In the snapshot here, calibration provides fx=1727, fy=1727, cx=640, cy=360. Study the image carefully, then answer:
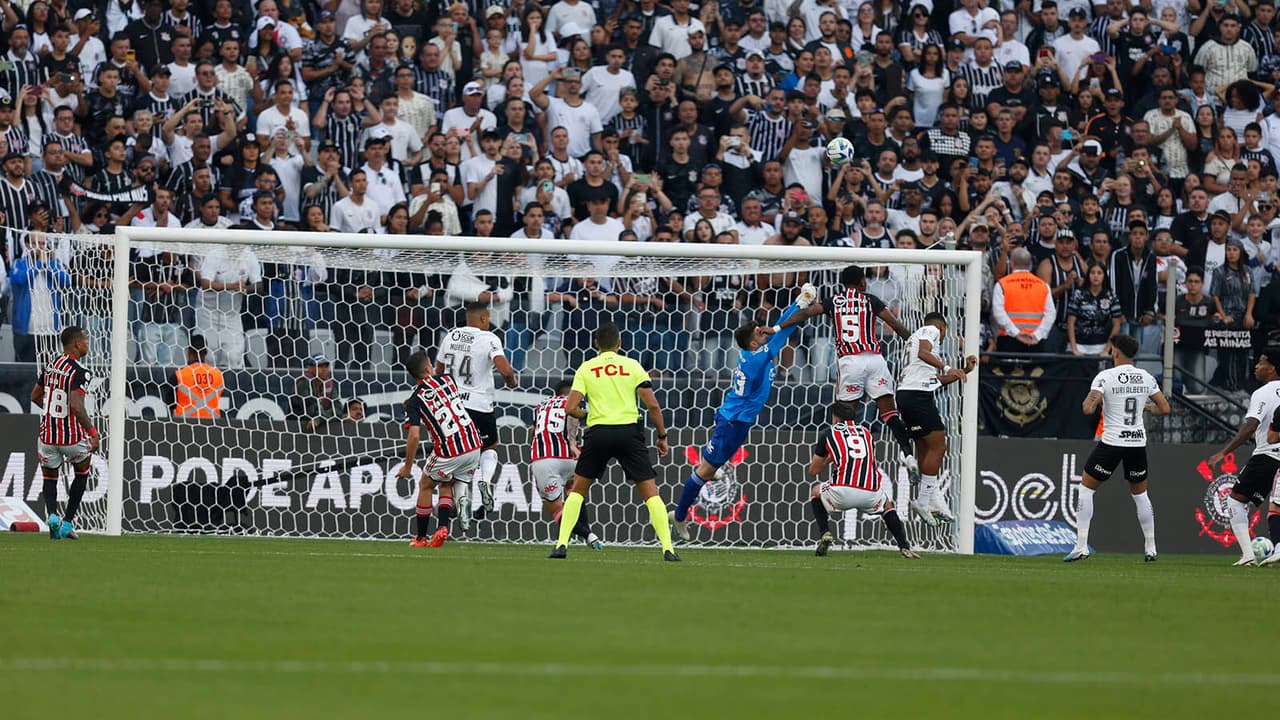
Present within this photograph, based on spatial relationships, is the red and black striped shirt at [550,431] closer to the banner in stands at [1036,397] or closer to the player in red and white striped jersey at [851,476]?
the player in red and white striped jersey at [851,476]

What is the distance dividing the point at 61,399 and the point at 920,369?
8.28 m

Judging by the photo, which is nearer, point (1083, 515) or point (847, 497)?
point (847, 497)

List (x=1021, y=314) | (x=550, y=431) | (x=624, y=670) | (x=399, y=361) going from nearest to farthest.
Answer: (x=624, y=670) < (x=550, y=431) < (x=399, y=361) < (x=1021, y=314)

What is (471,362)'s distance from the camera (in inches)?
656

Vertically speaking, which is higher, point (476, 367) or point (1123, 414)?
point (476, 367)

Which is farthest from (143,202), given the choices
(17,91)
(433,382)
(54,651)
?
(54,651)

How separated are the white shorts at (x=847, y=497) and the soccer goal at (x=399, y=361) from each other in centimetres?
232

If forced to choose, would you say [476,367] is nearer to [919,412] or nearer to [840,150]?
[919,412]

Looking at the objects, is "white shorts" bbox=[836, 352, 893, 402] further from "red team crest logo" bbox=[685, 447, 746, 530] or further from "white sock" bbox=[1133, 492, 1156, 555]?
"white sock" bbox=[1133, 492, 1156, 555]

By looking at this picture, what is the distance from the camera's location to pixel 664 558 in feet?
46.7

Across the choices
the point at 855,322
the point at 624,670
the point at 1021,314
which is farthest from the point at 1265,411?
the point at 624,670

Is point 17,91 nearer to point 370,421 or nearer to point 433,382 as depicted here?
point 370,421

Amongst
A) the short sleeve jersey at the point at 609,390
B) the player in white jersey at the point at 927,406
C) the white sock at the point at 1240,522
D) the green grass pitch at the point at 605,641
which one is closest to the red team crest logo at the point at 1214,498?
the white sock at the point at 1240,522

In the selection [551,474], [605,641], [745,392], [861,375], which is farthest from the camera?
[861,375]
